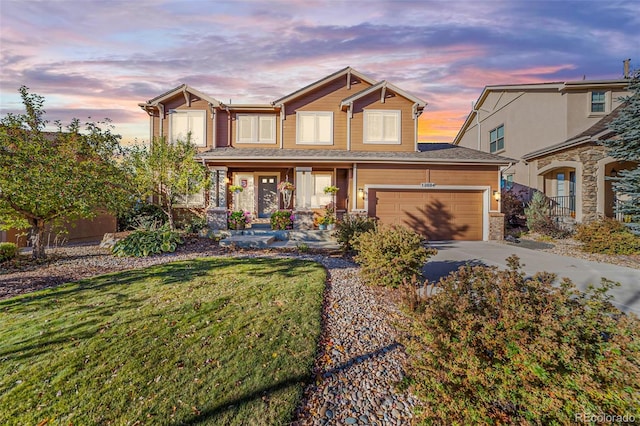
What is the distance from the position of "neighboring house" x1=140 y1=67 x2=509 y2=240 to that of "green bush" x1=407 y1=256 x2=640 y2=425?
9.91 meters

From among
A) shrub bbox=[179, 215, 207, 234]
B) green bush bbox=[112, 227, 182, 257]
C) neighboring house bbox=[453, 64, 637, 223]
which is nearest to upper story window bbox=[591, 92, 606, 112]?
neighboring house bbox=[453, 64, 637, 223]

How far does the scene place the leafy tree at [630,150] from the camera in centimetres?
965

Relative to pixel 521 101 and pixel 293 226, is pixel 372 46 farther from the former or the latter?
pixel 521 101

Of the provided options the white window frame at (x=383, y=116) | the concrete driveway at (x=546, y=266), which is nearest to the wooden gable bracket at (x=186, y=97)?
the white window frame at (x=383, y=116)

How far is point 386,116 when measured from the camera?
13930 mm

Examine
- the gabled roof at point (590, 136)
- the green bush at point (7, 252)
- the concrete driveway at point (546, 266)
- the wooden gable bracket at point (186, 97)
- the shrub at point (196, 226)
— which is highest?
the wooden gable bracket at point (186, 97)

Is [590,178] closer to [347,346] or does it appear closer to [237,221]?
[347,346]

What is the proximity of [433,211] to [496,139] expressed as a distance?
10840 millimetres

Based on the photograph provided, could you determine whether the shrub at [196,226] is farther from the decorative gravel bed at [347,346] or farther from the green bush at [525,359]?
the green bush at [525,359]

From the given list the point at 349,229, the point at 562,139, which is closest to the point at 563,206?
the point at 562,139

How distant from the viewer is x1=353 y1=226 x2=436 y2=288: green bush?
553 cm

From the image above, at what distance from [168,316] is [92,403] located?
5.73 ft

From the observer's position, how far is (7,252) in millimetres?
7574

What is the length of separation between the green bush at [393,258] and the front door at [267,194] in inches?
423
